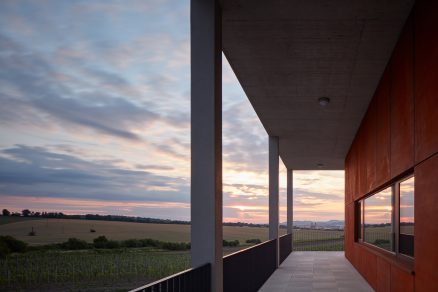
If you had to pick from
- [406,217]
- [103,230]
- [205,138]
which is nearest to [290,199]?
[103,230]

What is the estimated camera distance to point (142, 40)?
866cm

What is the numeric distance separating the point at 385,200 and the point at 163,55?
436cm

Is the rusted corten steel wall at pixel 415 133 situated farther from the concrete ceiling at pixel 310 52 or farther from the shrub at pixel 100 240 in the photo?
the shrub at pixel 100 240

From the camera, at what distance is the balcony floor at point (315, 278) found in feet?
31.8

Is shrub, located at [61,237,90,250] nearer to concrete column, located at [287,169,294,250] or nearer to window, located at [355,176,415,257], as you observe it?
concrete column, located at [287,169,294,250]

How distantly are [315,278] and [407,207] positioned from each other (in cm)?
522

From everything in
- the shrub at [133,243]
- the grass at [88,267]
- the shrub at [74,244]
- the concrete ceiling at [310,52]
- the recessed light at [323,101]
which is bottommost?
the grass at [88,267]

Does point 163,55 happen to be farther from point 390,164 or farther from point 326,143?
point 326,143

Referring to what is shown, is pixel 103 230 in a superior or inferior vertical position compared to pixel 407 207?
inferior

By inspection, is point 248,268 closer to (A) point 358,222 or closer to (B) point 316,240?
(A) point 358,222

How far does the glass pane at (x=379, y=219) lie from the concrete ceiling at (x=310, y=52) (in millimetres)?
1695

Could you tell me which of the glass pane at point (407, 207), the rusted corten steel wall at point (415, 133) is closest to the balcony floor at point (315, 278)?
the rusted corten steel wall at point (415, 133)

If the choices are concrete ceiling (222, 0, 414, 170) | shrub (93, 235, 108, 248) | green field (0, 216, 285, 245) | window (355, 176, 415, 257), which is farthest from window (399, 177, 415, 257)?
shrub (93, 235, 108, 248)

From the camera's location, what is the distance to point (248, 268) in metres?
7.66
